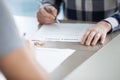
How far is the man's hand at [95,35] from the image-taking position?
1.23 m

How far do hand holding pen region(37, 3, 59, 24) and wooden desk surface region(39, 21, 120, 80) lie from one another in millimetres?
270

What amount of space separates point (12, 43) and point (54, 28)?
2.87 feet

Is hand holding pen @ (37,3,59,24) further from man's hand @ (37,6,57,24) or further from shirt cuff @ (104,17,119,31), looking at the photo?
shirt cuff @ (104,17,119,31)

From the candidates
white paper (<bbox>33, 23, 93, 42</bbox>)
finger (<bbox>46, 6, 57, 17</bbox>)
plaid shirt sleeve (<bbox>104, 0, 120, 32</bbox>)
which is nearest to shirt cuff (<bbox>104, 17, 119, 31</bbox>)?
plaid shirt sleeve (<bbox>104, 0, 120, 32</bbox>)

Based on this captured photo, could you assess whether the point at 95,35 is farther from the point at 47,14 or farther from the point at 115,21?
the point at 47,14

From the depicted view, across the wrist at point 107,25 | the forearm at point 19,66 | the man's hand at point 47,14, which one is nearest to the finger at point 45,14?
the man's hand at point 47,14

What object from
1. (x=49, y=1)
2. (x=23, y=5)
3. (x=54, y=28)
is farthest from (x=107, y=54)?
(x=23, y=5)

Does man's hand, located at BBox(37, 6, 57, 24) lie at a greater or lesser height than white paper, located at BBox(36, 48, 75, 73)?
lesser

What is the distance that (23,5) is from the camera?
3.46m

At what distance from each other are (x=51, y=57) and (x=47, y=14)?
1.57 ft

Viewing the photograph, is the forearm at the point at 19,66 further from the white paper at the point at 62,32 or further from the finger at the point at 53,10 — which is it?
the finger at the point at 53,10

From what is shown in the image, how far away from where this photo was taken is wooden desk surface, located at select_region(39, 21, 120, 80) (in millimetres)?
983

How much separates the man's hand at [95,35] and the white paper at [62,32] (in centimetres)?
4

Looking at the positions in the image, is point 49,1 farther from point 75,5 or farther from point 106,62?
point 106,62
